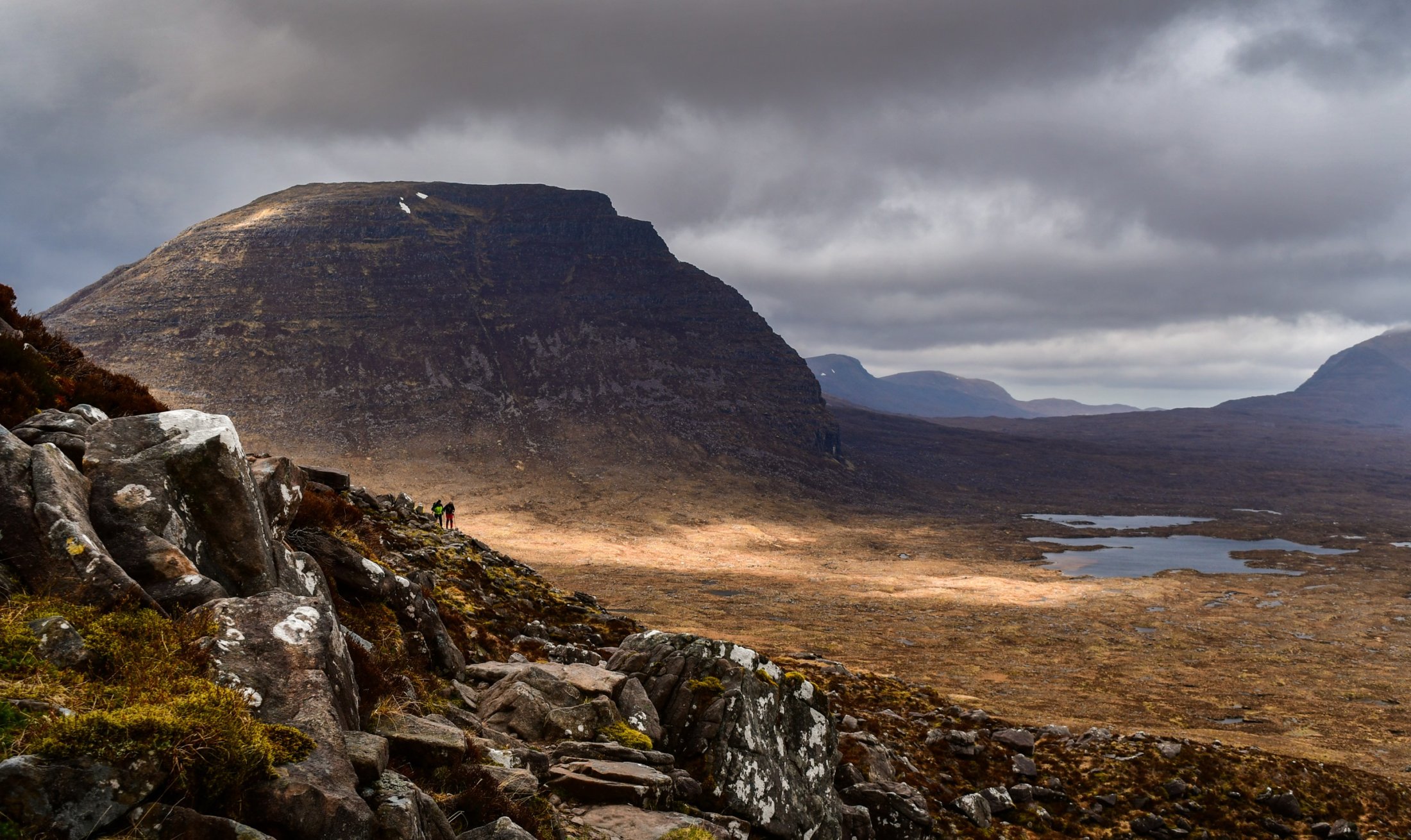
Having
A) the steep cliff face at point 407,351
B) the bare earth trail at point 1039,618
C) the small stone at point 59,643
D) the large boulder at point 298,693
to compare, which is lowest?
the bare earth trail at point 1039,618

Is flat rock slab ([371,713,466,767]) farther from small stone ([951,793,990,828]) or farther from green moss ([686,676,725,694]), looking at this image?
small stone ([951,793,990,828])

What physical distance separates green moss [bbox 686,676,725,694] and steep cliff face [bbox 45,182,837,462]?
122347 mm

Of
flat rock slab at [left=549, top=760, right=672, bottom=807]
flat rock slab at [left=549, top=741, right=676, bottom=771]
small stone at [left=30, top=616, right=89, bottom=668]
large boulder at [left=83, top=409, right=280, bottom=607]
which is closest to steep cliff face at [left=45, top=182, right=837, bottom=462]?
large boulder at [left=83, top=409, right=280, bottom=607]

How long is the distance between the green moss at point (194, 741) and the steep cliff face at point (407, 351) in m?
128

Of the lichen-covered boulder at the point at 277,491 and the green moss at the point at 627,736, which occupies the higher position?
the lichen-covered boulder at the point at 277,491

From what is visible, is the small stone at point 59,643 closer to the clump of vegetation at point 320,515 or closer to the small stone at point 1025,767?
the clump of vegetation at point 320,515

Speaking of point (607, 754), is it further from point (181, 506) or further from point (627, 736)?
point (181, 506)

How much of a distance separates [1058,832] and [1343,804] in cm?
834

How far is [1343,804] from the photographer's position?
1888 centimetres

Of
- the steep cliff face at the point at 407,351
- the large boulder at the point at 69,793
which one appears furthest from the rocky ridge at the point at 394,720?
the steep cliff face at the point at 407,351

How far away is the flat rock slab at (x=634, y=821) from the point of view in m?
8.72

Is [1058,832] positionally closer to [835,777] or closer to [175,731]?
[835,777]

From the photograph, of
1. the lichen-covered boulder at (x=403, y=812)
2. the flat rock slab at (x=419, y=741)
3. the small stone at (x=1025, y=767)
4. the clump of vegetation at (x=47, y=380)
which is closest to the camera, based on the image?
the lichen-covered boulder at (x=403, y=812)

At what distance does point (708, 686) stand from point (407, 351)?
161637mm
